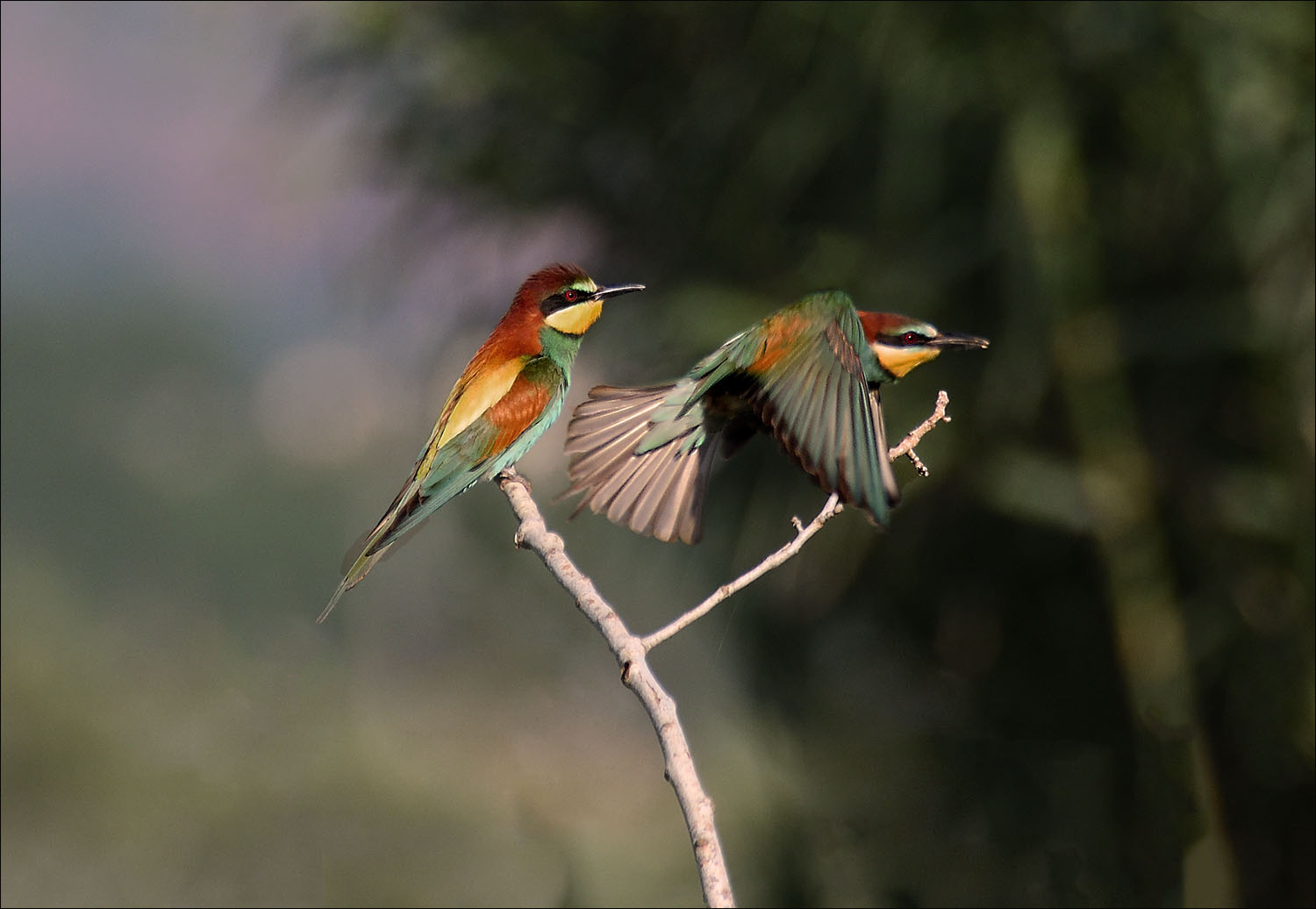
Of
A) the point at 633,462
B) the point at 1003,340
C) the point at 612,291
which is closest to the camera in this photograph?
the point at 633,462

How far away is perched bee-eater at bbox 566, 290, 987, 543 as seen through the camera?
1.18m

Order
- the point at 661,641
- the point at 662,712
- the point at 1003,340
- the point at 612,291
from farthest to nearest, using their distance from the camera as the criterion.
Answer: the point at 1003,340 → the point at 612,291 → the point at 661,641 → the point at 662,712

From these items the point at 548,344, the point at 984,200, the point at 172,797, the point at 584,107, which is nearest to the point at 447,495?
the point at 548,344

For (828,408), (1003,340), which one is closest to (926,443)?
(1003,340)

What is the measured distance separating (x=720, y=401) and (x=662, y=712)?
0.55 meters

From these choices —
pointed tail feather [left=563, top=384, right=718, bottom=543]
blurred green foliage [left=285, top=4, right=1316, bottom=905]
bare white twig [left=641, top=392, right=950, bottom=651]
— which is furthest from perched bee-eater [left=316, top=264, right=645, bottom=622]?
blurred green foliage [left=285, top=4, right=1316, bottom=905]

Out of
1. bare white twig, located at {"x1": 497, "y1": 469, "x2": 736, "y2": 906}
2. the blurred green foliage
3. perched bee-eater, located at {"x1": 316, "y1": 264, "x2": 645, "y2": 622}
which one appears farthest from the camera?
the blurred green foliage

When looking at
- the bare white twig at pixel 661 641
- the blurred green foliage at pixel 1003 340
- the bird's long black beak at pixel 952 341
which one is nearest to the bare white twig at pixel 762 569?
the bare white twig at pixel 661 641

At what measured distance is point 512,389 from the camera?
1.49 metres

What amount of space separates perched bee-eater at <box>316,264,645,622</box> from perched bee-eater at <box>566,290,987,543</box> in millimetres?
162

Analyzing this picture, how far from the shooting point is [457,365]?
12.2 ft

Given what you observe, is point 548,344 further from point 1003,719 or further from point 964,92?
point 1003,719

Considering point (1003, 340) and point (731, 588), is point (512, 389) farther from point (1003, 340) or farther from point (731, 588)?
point (1003, 340)

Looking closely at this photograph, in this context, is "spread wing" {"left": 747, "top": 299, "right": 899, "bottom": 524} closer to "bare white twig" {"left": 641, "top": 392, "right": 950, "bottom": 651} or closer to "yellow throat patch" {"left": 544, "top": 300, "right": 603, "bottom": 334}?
"bare white twig" {"left": 641, "top": 392, "right": 950, "bottom": 651}
